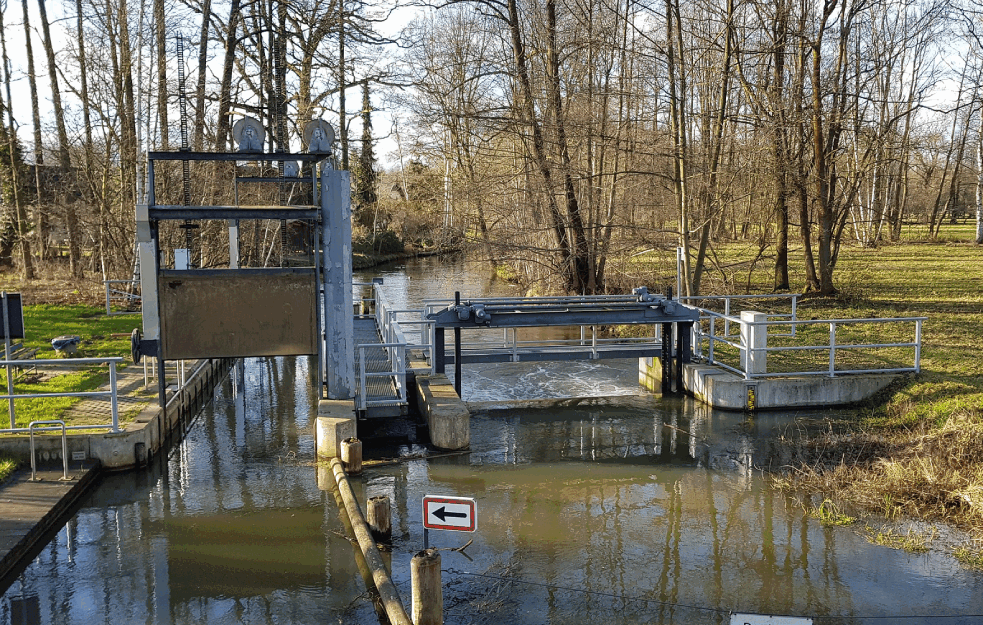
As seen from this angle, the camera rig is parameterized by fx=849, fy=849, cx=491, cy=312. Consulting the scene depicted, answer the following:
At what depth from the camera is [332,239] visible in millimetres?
13117

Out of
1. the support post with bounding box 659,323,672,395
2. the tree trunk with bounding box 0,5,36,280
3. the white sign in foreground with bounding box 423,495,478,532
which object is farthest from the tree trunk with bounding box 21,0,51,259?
the white sign in foreground with bounding box 423,495,478,532

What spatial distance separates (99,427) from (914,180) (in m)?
65.2

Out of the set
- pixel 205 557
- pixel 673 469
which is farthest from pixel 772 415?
pixel 205 557

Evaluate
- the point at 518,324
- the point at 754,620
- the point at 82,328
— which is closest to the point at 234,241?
the point at 518,324

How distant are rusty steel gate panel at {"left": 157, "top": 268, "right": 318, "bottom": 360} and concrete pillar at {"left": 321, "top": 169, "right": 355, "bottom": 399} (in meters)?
0.30

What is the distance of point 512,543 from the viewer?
9.30 m

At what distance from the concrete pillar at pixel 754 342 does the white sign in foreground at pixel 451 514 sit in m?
9.58

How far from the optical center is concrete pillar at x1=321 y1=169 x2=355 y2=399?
1308 centimetres

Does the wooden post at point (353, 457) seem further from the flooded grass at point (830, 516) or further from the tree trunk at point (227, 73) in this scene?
the tree trunk at point (227, 73)

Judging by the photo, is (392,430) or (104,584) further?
(392,430)

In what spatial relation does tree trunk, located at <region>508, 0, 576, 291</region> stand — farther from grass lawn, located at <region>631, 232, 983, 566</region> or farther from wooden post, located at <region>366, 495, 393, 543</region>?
wooden post, located at <region>366, 495, 393, 543</region>

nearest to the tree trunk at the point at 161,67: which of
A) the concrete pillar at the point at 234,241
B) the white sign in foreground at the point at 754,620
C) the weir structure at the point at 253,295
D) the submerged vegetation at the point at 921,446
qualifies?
the concrete pillar at the point at 234,241

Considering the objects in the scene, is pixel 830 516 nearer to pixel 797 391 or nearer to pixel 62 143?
pixel 797 391

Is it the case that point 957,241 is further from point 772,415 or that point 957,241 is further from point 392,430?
point 392,430
